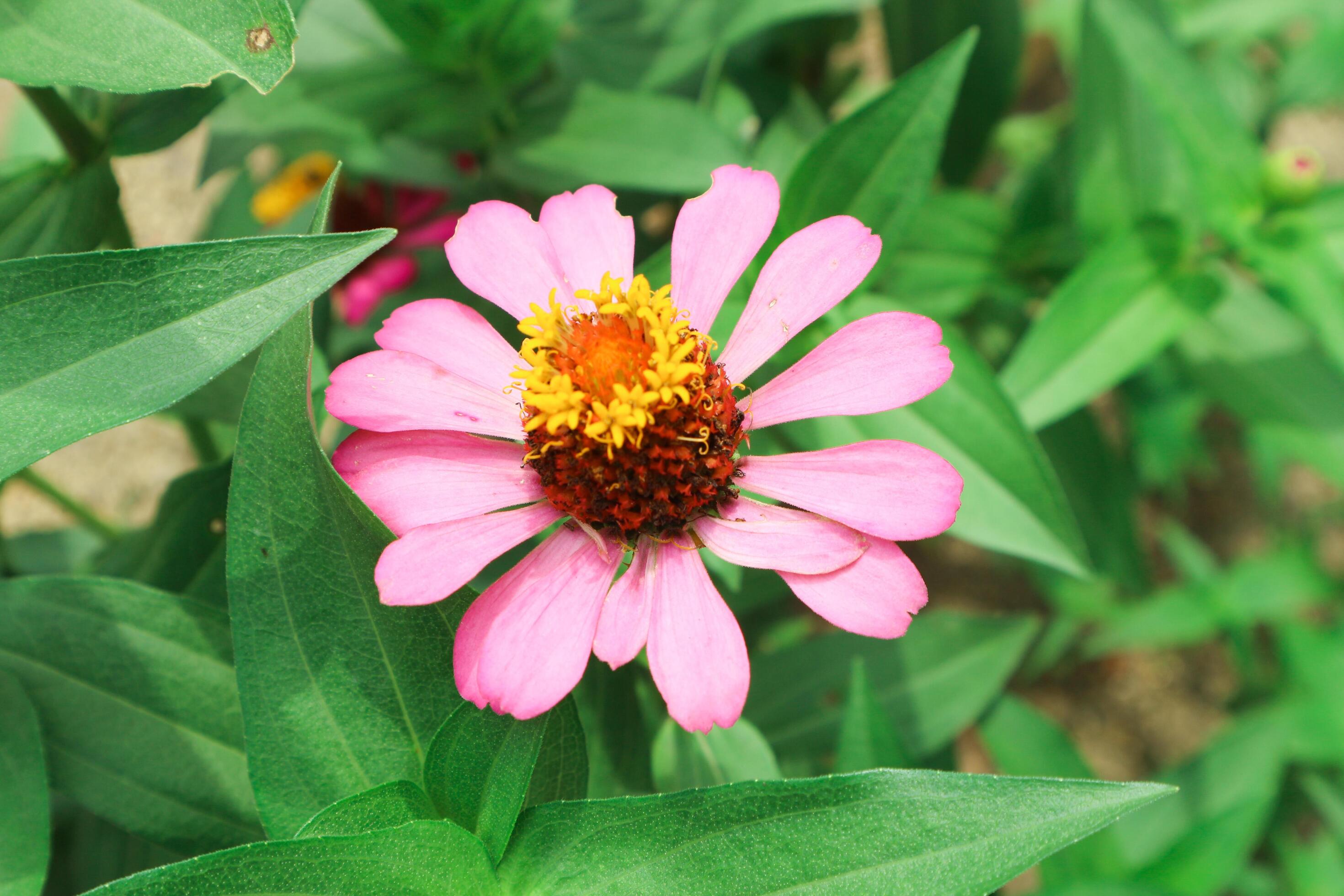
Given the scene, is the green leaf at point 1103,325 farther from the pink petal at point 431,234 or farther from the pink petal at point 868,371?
the pink petal at point 431,234

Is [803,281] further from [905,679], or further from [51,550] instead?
[51,550]

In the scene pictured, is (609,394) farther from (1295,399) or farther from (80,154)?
(1295,399)

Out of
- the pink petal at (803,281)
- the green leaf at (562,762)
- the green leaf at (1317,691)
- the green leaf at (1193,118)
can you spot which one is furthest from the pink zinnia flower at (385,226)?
the green leaf at (1317,691)

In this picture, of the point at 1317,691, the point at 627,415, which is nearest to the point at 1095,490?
the point at 1317,691

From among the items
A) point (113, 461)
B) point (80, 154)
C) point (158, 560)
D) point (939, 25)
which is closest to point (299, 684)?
point (158, 560)

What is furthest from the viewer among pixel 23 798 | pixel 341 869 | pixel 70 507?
pixel 70 507

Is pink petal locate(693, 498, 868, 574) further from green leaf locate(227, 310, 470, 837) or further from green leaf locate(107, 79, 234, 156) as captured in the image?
green leaf locate(107, 79, 234, 156)

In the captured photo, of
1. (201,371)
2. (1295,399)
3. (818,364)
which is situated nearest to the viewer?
(201,371)
